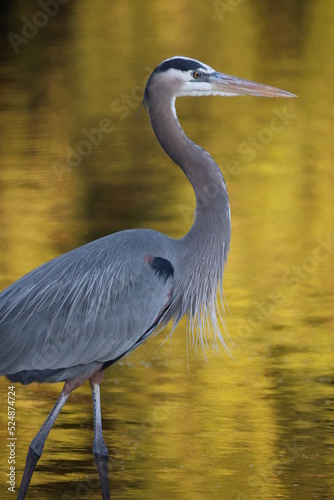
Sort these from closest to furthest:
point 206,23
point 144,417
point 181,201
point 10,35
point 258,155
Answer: point 144,417 < point 181,201 < point 258,155 < point 10,35 < point 206,23

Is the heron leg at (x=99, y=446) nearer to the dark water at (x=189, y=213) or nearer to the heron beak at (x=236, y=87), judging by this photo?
the dark water at (x=189, y=213)

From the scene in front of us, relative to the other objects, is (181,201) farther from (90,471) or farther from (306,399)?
(90,471)

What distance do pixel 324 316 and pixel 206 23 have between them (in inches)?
507

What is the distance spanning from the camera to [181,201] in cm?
1080

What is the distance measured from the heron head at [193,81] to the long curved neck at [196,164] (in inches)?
2.5

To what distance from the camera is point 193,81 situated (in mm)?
5543

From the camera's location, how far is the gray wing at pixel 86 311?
17.7 ft

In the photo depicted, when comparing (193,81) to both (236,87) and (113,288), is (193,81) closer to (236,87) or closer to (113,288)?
(236,87)

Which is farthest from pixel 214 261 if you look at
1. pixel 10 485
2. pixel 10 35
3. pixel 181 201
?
pixel 10 35

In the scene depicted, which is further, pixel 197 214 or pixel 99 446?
pixel 197 214

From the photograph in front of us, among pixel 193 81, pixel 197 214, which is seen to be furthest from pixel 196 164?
pixel 193 81

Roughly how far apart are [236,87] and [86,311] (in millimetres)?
1304

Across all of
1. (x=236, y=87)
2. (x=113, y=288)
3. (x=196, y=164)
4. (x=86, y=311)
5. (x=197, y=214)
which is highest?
(x=236, y=87)

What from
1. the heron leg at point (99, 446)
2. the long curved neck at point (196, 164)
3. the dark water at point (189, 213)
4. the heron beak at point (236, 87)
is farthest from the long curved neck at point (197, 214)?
the dark water at point (189, 213)
